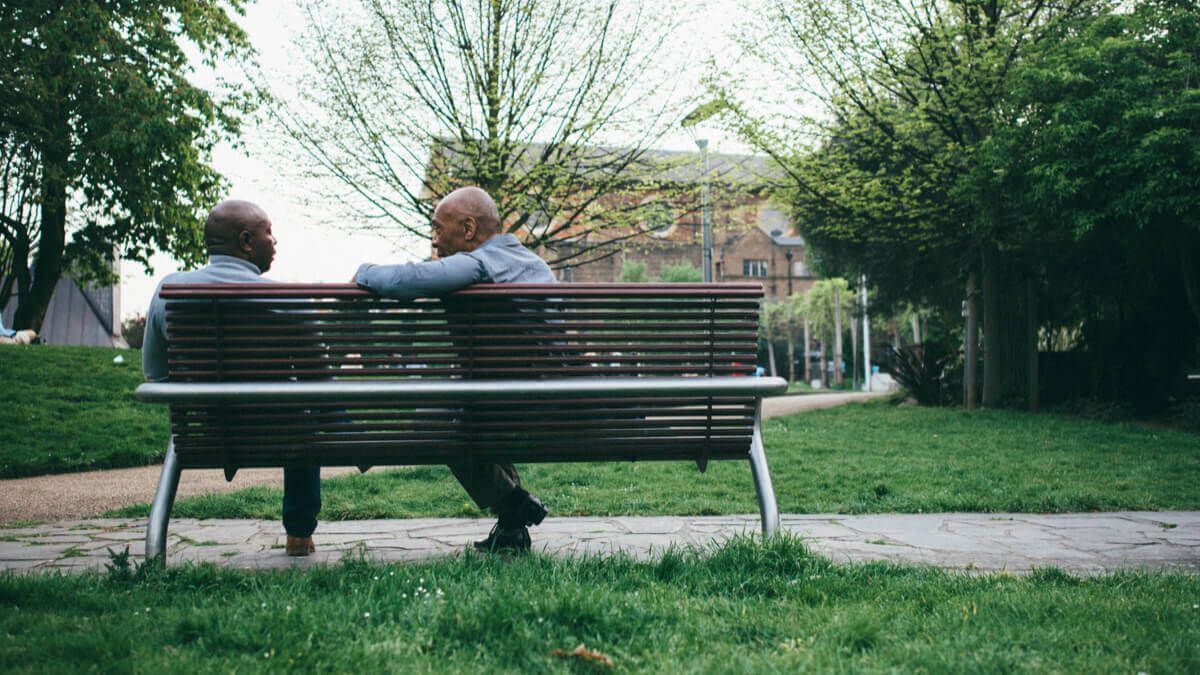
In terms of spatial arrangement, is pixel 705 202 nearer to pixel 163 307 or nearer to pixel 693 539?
pixel 693 539

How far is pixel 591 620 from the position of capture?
2496 millimetres

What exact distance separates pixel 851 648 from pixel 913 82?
1472cm

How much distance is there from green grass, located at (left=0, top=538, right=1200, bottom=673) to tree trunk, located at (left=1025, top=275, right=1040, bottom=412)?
1390 centimetres

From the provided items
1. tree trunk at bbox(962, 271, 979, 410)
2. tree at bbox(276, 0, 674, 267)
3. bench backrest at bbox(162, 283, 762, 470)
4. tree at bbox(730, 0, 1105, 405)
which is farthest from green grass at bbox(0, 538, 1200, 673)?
tree trunk at bbox(962, 271, 979, 410)

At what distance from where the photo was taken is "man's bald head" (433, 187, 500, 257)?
369 cm

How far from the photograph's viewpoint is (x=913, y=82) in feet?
50.4

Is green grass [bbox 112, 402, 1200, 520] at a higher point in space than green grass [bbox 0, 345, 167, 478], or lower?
lower

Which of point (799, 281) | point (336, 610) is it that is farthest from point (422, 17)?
point (799, 281)

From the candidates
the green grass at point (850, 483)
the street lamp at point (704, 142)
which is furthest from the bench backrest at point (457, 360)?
the street lamp at point (704, 142)

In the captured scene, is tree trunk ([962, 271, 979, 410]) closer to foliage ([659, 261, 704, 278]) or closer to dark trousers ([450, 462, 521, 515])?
dark trousers ([450, 462, 521, 515])

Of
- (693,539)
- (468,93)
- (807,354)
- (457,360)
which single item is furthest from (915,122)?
(807,354)

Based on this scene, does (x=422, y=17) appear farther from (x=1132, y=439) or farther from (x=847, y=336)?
(x=847, y=336)

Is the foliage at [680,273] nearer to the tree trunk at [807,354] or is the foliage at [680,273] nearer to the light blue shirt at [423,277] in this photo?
the tree trunk at [807,354]

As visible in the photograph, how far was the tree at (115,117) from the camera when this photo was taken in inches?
570
